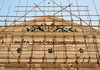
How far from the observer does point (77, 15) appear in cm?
1135

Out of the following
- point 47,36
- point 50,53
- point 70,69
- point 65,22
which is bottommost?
point 70,69

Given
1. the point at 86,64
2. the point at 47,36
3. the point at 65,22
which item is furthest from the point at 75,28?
the point at 86,64

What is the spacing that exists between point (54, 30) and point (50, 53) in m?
1.77

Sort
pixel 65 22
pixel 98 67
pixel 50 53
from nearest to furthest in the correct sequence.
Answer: pixel 98 67, pixel 50 53, pixel 65 22

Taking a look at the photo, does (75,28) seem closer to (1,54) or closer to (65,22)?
(65,22)

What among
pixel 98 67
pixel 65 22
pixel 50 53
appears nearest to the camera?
pixel 98 67

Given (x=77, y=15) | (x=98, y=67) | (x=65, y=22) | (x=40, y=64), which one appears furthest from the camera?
(x=65, y=22)

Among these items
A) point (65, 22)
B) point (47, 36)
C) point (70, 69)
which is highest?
point (65, 22)

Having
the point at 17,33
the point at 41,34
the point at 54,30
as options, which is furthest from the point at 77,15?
the point at 17,33

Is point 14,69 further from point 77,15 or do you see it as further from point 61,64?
point 77,15

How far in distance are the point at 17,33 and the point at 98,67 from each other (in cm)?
602

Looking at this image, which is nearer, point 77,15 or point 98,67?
point 98,67

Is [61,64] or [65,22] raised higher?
[65,22]

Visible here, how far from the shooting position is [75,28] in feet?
39.0
